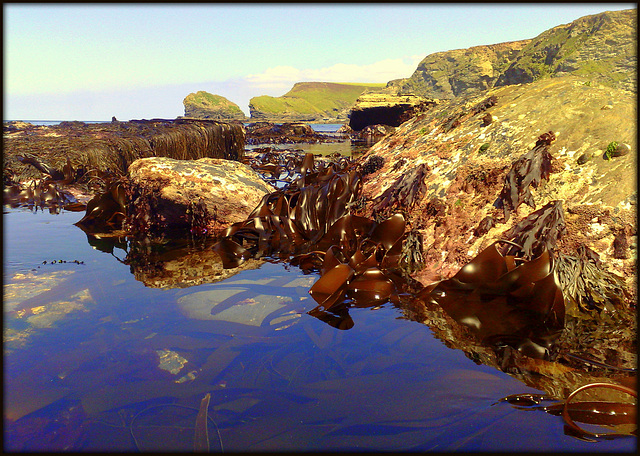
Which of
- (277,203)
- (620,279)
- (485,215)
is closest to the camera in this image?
(620,279)

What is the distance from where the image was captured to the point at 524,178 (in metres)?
3.29

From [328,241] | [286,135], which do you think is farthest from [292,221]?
[286,135]

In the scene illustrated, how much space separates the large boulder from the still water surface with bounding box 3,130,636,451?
1.92 m

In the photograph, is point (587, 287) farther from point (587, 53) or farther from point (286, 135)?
point (587, 53)

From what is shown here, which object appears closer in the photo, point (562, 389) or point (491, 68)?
point (562, 389)

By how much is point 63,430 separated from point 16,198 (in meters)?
6.85

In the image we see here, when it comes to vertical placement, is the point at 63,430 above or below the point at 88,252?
below

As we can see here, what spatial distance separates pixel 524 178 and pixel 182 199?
3.58 meters

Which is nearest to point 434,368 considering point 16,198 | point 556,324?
point 556,324

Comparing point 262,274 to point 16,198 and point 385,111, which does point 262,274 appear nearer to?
point 16,198

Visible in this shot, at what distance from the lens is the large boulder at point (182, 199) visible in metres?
4.76

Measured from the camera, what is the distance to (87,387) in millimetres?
1746

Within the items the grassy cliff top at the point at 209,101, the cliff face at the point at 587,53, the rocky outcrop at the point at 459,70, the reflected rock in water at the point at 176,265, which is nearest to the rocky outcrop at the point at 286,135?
the cliff face at the point at 587,53

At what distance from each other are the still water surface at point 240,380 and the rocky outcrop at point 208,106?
446 ft
